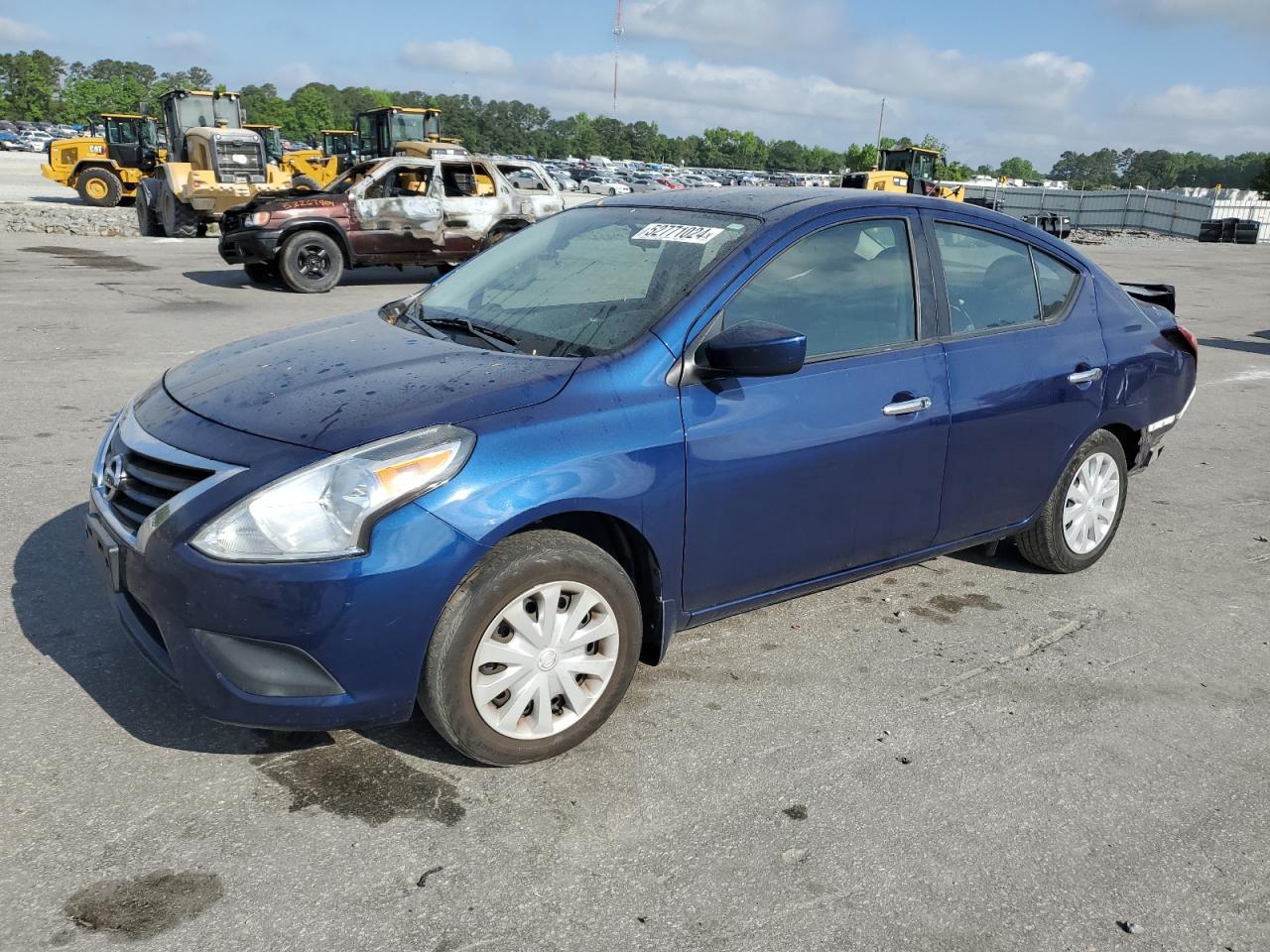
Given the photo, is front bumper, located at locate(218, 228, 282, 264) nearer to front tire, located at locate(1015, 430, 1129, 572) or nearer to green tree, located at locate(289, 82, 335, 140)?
front tire, located at locate(1015, 430, 1129, 572)

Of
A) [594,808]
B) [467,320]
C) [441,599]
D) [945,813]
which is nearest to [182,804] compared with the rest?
[441,599]

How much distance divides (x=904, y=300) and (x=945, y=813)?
1.85 meters

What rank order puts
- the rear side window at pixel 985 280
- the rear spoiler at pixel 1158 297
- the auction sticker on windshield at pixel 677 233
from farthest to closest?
the rear spoiler at pixel 1158 297 → the rear side window at pixel 985 280 → the auction sticker on windshield at pixel 677 233

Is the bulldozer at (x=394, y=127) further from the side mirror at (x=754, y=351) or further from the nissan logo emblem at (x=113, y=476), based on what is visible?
the side mirror at (x=754, y=351)

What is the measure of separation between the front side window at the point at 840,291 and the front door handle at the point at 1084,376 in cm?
93

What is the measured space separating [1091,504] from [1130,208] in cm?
5189

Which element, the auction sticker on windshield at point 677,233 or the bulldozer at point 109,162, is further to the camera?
the bulldozer at point 109,162

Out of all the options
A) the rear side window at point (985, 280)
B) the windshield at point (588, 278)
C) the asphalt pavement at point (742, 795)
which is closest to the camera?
the asphalt pavement at point (742, 795)

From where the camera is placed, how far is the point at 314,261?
13883 mm

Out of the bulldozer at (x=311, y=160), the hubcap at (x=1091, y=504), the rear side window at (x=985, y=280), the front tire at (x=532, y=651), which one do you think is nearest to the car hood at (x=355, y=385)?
the front tire at (x=532, y=651)

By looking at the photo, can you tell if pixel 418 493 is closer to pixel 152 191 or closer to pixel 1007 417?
pixel 1007 417

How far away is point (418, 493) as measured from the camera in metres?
2.68

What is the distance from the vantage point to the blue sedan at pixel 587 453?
2676mm

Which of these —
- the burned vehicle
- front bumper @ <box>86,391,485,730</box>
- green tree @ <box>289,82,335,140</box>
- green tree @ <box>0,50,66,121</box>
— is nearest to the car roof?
front bumper @ <box>86,391,485,730</box>
